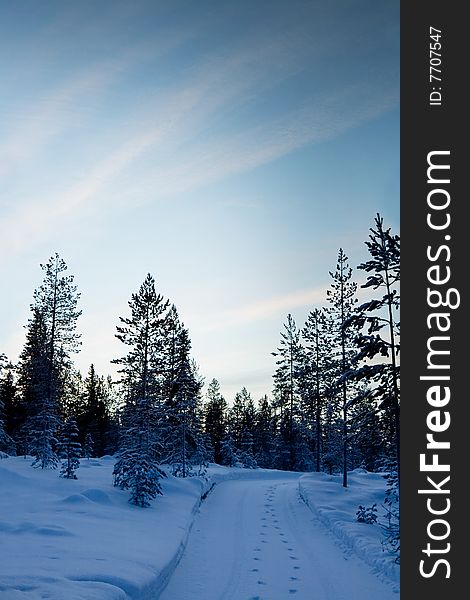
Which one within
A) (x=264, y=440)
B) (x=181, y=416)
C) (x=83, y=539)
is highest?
(x=181, y=416)

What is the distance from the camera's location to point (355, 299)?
31969mm

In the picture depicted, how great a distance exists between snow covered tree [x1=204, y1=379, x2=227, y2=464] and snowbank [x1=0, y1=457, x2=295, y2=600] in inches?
1649

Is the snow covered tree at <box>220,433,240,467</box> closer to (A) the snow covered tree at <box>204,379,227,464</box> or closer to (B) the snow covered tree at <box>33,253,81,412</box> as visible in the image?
(A) the snow covered tree at <box>204,379,227,464</box>

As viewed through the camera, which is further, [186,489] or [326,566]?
[186,489]

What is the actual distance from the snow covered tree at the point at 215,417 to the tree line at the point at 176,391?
0.97 m

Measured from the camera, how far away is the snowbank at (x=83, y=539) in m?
7.41

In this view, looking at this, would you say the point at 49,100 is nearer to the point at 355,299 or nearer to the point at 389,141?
the point at 389,141

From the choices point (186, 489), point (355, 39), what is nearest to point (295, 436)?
point (186, 489)

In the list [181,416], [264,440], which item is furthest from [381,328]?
[264,440]

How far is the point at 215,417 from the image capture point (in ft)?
230

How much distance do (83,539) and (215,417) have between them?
60075 millimetres

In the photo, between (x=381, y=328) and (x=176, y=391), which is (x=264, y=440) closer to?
(x=176, y=391)

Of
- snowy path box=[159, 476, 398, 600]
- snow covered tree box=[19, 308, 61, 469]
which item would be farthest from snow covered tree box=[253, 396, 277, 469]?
snowy path box=[159, 476, 398, 600]

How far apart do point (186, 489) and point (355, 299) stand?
1638 cm
